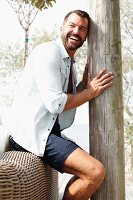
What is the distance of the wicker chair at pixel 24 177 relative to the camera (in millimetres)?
1342

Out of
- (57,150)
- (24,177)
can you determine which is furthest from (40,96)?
(24,177)

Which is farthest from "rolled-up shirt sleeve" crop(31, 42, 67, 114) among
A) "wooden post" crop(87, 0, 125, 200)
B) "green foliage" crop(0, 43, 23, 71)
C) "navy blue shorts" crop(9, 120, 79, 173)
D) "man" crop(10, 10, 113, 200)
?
"green foliage" crop(0, 43, 23, 71)

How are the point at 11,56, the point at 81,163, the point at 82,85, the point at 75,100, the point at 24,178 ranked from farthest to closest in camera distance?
the point at 11,56, the point at 82,85, the point at 75,100, the point at 81,163, the point at 24,178

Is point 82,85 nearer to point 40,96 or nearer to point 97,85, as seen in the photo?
point 97,85

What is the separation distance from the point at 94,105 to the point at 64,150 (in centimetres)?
33

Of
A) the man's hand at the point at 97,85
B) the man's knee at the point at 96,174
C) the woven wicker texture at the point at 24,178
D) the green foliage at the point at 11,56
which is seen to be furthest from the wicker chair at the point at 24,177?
the green foliage at the point at 11,56

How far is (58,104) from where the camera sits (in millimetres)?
1904

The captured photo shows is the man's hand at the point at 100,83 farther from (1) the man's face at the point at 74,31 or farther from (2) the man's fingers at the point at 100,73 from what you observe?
(1) the man's face at the point at 74,31

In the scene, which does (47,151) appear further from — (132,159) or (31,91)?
(132,159)

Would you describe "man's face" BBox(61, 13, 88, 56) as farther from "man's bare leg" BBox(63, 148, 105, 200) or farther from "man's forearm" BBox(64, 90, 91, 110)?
"man's bare leg" BBox(63, 148, 105, 200)

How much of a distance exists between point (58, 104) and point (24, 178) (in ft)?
1.77

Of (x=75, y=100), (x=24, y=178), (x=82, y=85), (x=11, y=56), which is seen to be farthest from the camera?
(x=11, y=56)

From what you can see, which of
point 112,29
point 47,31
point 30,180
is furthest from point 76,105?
point 47,31

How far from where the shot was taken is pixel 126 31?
6.49 m
